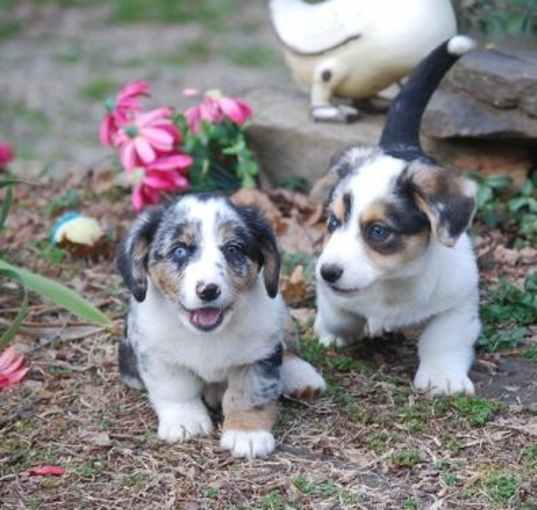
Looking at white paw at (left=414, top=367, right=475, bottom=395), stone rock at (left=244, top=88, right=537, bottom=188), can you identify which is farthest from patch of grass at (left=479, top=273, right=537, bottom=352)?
stone rock at (left=244, top=88, right=537, bottom=188)

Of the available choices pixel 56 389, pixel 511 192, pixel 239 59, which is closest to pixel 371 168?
pixel 56 389

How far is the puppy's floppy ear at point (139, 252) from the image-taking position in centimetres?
444

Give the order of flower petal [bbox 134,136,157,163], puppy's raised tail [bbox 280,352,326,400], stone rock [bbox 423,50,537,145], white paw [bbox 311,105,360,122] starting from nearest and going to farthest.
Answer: puppy's raised tail [bbox 280,352,326,400] < stone rock [bbox 423,50,537,145] < flower petal [bbox 134,136,157,163] < white paw [bbox 311,105,360,122]

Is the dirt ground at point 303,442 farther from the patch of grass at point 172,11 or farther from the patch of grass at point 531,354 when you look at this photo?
the patch of grass at point 172,11

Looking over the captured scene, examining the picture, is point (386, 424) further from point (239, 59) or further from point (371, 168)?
point (239, 59)

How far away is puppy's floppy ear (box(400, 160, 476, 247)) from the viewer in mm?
4559

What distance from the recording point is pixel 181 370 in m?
4.56

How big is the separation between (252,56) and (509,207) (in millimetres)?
6013

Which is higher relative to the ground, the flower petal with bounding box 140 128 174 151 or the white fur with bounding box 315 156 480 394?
the white fur with bounding box 315 156 480 394

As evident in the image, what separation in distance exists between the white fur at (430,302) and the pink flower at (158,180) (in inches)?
67.8

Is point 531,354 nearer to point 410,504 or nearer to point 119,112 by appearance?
point 410,504

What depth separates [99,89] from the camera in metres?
11.1

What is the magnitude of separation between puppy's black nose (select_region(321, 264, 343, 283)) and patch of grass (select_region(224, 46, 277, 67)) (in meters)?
7.21

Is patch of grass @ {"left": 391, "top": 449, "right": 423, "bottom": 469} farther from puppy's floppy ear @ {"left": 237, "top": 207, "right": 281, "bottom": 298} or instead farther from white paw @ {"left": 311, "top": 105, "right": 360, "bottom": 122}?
white paw @ {"left": 311, "top": 105, "right": 360, "bottom": 122}
